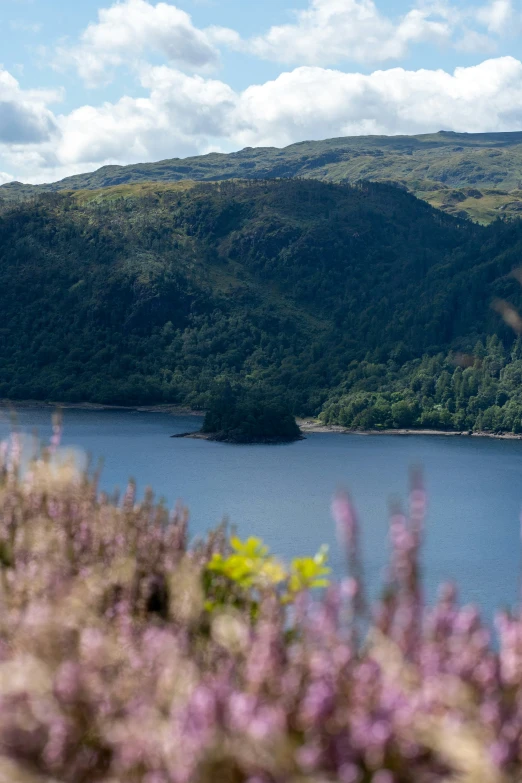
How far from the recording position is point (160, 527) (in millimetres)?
5953

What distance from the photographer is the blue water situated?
5091 centimetres

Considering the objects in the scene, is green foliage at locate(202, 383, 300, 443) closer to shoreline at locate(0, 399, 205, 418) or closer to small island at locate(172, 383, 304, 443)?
small island at locate(172, 383, 304, 443)

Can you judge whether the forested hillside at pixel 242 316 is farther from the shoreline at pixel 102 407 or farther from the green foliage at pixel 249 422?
the green foliage at pixel 249 422

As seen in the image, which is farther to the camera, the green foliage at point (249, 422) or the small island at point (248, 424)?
the green foliage at point (249, 422)

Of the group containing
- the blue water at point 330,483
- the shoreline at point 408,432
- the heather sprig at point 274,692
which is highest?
the heather sprig at point 274,692

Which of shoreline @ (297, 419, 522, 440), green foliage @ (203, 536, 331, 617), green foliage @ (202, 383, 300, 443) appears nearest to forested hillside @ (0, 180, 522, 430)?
shoreline @ (297, 419, 522, 440)

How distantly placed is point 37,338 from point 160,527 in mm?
159395

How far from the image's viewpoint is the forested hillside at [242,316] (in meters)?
144

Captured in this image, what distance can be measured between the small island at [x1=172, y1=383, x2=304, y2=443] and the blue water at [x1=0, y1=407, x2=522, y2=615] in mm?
3206

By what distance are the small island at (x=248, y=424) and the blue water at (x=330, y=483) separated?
10.5ft

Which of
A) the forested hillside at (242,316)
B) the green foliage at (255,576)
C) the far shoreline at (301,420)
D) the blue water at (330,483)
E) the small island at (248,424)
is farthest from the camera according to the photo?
the forested hillside at (242,316)

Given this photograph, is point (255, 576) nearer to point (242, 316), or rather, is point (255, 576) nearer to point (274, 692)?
point (274, 692)

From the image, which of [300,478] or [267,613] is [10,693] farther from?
[300,478]

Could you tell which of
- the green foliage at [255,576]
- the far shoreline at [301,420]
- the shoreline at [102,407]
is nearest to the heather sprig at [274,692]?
the green foliage at [255,576]
